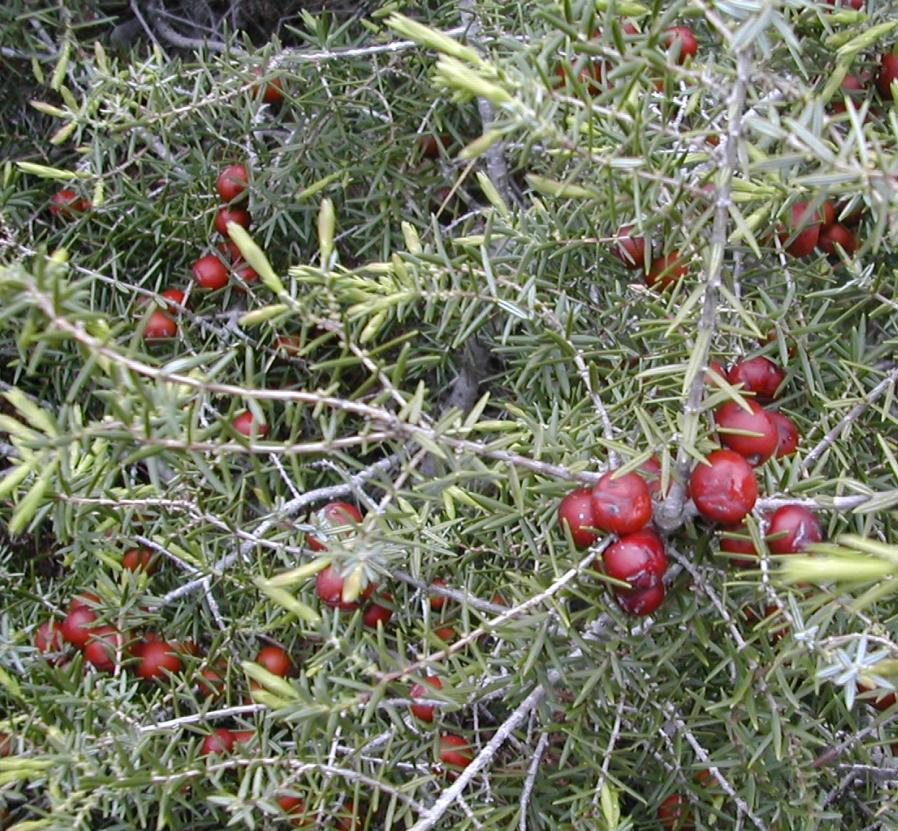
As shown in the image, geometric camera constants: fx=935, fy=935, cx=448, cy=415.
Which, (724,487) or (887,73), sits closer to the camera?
(724,487)

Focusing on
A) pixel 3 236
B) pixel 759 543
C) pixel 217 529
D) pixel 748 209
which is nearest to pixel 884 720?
pixel 759 543

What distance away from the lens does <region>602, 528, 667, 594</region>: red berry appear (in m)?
1.13

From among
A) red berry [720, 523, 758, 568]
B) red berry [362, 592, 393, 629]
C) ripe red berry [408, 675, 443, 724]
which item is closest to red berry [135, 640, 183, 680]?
red berry [362, 592, 393, 629]

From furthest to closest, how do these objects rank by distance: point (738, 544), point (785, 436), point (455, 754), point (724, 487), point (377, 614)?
1. point (377, 614)
2. point (455, 754)
3. point (785, 436)
4. point (738, 544)
5. point (724, 487)

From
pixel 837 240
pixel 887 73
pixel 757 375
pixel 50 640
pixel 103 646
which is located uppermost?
pixel 887 73

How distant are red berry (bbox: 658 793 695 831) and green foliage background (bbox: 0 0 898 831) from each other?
36 mm

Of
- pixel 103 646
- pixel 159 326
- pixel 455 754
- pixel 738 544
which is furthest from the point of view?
pixel 159 326

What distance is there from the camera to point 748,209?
1.39 meters

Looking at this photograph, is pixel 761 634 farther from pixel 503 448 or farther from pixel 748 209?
pixel 748 209

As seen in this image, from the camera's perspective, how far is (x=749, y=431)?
3.82 ft

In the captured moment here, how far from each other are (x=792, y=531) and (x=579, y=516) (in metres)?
0.26

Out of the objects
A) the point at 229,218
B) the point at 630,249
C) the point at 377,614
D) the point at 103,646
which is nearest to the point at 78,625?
the point at 103,646

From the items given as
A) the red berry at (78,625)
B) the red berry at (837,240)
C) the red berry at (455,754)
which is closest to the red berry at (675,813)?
the red berry at (455,754)

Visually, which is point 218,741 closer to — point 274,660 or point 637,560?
point 274,660
